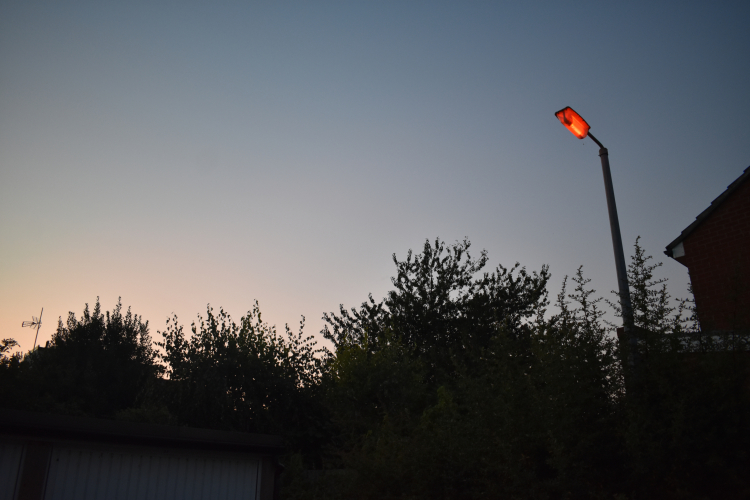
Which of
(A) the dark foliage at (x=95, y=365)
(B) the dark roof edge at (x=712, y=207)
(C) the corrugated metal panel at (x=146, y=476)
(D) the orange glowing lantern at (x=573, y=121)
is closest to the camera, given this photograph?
(D) the orange glowing lantern at (x=573, y=121)

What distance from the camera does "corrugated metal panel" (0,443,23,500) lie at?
26.6 ft

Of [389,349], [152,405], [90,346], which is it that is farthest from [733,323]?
[90,346]

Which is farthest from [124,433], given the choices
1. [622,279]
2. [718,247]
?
[718,247]

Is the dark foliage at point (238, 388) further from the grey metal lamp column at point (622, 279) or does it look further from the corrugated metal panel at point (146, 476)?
the grey metal lamp column at point (622, 279)

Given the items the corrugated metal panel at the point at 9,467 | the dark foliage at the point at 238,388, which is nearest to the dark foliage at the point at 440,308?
the dark foliage at the point at 238,388

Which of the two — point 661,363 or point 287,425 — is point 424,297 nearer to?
point 287,425

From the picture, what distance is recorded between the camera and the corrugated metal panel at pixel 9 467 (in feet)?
26.6

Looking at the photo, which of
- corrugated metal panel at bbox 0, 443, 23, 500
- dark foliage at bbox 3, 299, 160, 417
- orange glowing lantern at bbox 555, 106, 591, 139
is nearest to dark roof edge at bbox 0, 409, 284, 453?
corrugated metal panel at bbox 0, 443, 23, 500

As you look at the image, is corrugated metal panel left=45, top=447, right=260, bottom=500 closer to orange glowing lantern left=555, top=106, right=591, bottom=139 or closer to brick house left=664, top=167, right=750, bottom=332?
orange glowing lantern left=555, top=106, right=591, bottom=139

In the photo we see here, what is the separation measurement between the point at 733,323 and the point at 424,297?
25.2 meters

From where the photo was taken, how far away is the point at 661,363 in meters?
7.17

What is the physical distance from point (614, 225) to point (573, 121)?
172cm

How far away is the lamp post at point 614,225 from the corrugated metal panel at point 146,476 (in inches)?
323

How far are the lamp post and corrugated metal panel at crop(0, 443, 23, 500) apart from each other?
9.63m
